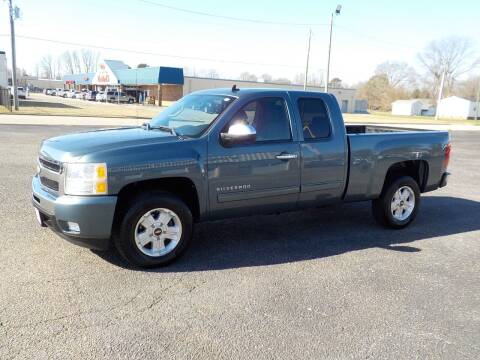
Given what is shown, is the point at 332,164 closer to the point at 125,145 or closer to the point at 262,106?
the point at 262,106

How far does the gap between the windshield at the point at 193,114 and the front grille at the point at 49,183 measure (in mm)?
1337

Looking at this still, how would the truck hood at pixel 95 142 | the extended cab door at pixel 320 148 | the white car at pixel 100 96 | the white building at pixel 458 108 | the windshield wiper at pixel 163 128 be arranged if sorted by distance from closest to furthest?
1. the truck hood at pixel 95 142
2. the windshield wiper at pixel 163 128
3. the extended cab door at pixel 320 148
4. the white car at pixel 100 96
5. the white building at pixel 458 108

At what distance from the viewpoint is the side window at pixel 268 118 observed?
4895 millimetres

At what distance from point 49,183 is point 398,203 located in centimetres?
450

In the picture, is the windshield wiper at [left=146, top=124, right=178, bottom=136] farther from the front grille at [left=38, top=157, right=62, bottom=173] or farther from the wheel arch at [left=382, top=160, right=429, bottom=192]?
the wheel arch at [left=382, top=160, right=429, bottom=192]

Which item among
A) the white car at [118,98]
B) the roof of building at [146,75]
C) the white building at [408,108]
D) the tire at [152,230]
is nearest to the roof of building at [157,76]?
the roof of building at [146,75]

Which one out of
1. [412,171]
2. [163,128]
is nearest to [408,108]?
[412,171]

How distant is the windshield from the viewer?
4754 mm

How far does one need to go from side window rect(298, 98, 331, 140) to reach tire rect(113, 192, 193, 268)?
179 centimetres

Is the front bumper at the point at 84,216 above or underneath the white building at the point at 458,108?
underneath

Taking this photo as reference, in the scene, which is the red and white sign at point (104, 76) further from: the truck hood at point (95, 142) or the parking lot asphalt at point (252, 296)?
the truck hood at point (95, 142)

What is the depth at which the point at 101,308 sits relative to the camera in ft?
11.8

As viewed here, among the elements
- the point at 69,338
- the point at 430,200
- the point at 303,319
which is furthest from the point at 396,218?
the point at 69,338

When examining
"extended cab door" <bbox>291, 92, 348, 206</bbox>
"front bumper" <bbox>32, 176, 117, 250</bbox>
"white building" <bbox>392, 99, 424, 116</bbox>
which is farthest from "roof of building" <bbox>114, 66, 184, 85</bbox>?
"front bumper" <bbox>32, 176, 117, 250</bbox>
